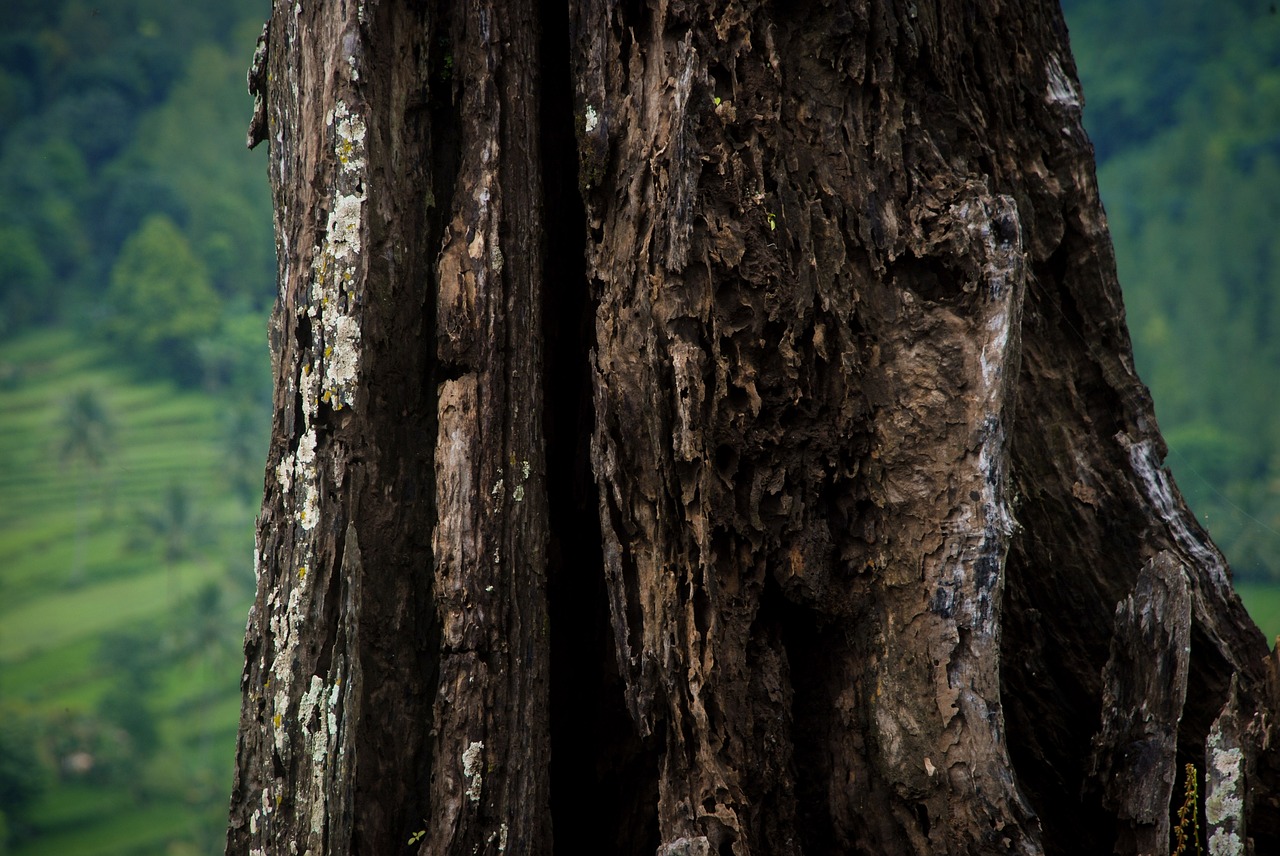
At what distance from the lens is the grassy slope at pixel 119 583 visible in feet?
52.1

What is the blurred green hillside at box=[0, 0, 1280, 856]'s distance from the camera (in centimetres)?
1345

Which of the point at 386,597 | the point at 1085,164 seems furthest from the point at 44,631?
the point at 1085,164

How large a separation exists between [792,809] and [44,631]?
56.9ft

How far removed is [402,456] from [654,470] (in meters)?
0.69

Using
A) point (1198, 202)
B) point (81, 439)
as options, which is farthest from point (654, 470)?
point (81, 439)

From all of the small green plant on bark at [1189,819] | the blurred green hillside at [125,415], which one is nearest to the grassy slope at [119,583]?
the blurred green hillside at [125,415]

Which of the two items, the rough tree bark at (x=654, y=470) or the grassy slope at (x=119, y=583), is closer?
the rough tree bark at (x=654, y=470)

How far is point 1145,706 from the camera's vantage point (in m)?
2.59

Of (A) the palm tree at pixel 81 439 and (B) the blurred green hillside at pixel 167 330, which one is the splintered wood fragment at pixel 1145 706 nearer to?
(B) the blurred green hillside at pixel 167 330

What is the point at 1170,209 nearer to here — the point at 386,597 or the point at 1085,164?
the point at 1085,164

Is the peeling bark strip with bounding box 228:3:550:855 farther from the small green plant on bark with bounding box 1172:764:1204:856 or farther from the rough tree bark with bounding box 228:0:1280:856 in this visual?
the small green plant on bark with bounding box 1172:764:1204:856

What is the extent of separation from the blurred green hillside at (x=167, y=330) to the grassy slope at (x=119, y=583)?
40 mm

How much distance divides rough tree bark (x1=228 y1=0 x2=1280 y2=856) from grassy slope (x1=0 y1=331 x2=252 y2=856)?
16041 millimetres

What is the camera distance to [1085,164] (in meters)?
3.36
